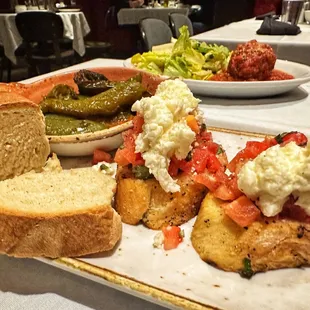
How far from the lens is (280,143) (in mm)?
1231

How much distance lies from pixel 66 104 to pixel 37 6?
751cm

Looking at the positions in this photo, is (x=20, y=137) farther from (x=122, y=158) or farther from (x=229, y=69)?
(x=229, y=69)

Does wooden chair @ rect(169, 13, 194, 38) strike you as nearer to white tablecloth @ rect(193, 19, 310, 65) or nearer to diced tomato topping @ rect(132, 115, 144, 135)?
white tablecloth @ rect(193, 19, 310, 65)

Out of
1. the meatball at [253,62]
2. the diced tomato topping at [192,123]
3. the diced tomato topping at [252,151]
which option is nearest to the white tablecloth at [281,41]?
the meatball at [253,62]

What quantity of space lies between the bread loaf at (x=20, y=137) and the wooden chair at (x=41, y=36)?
5182 millimetres

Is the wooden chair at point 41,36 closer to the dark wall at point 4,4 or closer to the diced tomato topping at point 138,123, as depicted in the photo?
the dark wall at point 4,4

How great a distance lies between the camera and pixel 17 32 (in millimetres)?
7098

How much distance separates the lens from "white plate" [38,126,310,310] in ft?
3.24

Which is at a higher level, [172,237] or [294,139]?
[294,139]

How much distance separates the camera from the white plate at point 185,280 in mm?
987

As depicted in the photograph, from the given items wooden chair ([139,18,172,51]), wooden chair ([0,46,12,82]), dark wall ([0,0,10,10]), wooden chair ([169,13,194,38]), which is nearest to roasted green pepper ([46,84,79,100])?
wooden chair ([139,18,172,51])

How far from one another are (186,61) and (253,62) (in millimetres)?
558

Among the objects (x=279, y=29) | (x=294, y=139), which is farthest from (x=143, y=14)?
(x=294, y=139)

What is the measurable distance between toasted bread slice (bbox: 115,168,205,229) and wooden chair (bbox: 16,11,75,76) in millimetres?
5577
